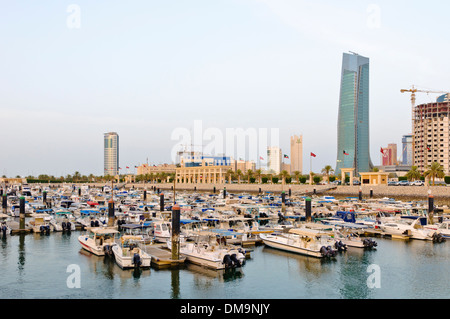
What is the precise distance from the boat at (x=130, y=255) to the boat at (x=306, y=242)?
47.9 ft

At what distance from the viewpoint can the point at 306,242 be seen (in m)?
40.6

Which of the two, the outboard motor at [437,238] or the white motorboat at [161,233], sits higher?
Answer: the white motorboat at [161,233]

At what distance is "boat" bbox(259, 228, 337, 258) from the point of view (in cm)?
3897

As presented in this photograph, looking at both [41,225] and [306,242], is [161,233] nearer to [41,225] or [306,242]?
[306,242]

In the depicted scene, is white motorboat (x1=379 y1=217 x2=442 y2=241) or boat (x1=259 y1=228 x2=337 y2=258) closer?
boat (x1=259 y1=228 x2=337 y2=258)

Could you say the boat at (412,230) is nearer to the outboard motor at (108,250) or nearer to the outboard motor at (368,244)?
the outboard motor at (368,244)

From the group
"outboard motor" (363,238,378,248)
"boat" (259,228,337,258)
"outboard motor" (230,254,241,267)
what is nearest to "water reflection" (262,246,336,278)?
"boat" (259,228,337,258)

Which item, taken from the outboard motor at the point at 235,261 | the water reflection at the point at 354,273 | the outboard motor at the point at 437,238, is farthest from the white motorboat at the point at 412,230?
the outboard motor at the point at 235,261

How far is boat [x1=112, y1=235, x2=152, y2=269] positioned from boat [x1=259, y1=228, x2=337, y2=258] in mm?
14596

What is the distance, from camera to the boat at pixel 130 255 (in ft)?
113

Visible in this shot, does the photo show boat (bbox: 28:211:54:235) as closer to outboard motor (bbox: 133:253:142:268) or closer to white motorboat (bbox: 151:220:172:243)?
white motorboat (bbox: 151:220:172:243)
